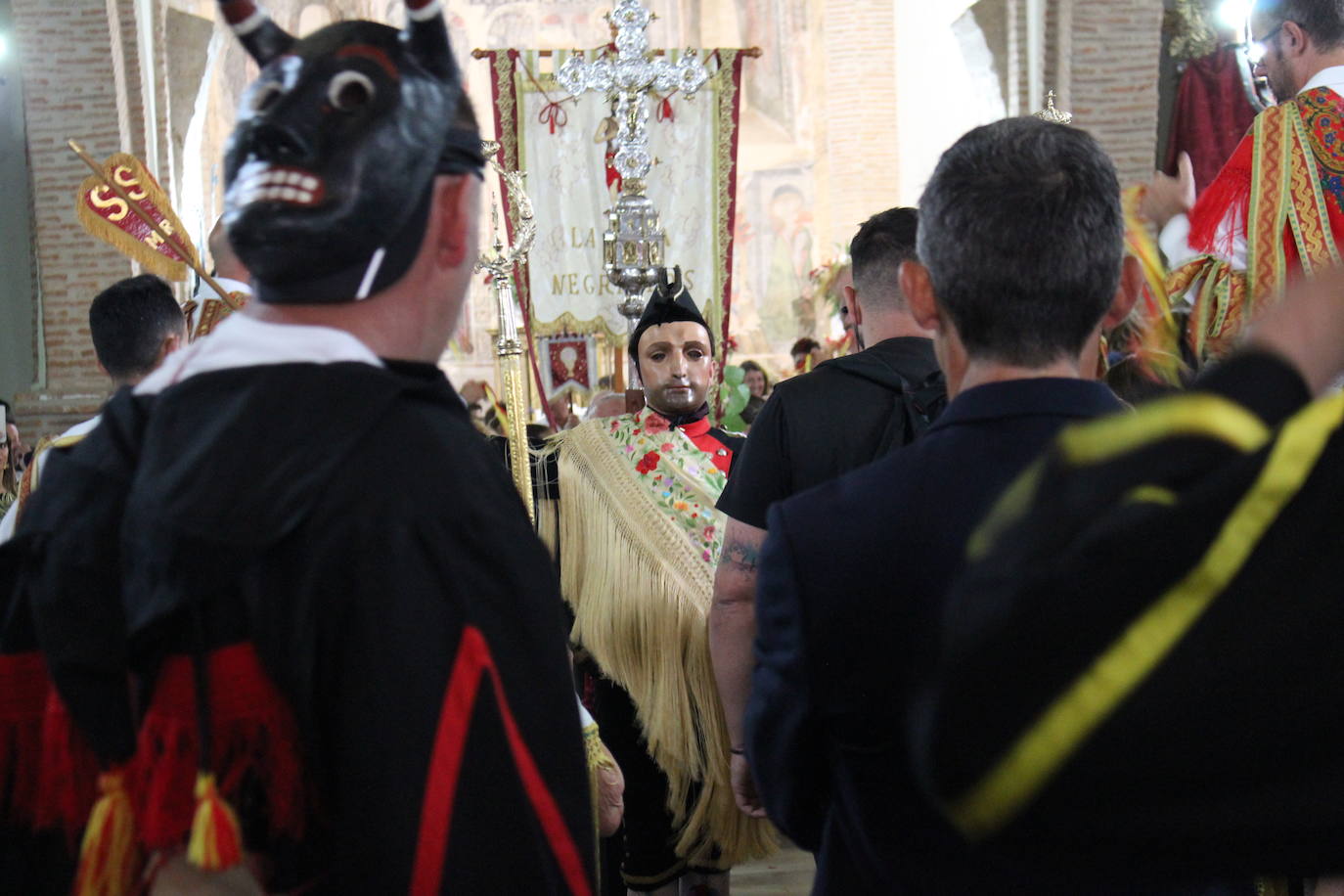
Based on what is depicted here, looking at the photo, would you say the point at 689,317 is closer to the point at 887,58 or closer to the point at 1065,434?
the point at 1065,434

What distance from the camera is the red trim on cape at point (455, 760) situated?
1.20 meters

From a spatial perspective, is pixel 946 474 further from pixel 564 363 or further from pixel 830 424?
pixel 564 363

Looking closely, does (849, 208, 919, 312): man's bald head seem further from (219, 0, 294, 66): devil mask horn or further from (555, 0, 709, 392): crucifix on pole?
(555, 0, 709, 392): crucifix on pole

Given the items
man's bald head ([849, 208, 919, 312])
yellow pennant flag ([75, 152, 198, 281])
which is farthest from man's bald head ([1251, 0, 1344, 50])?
yellow pennant flag ([75, 152, 198, 281])

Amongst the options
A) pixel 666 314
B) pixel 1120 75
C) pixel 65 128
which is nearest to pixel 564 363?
pixel 65 128

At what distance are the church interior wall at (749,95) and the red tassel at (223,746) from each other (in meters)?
8.45

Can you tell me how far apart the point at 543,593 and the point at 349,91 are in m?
0.55

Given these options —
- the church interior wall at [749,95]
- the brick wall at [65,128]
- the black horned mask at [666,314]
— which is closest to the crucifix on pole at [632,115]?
the black horned mask at [666,314]

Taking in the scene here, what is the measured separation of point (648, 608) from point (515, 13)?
1576 centimetres

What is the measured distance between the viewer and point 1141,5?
29.3 ft

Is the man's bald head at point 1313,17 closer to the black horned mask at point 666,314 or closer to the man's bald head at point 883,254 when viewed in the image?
the man's bald head at point 883,254

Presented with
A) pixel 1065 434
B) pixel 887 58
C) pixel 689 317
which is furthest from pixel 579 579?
pixel 887 58

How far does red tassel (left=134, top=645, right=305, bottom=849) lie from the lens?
122 cm

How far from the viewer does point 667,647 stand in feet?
12.7
